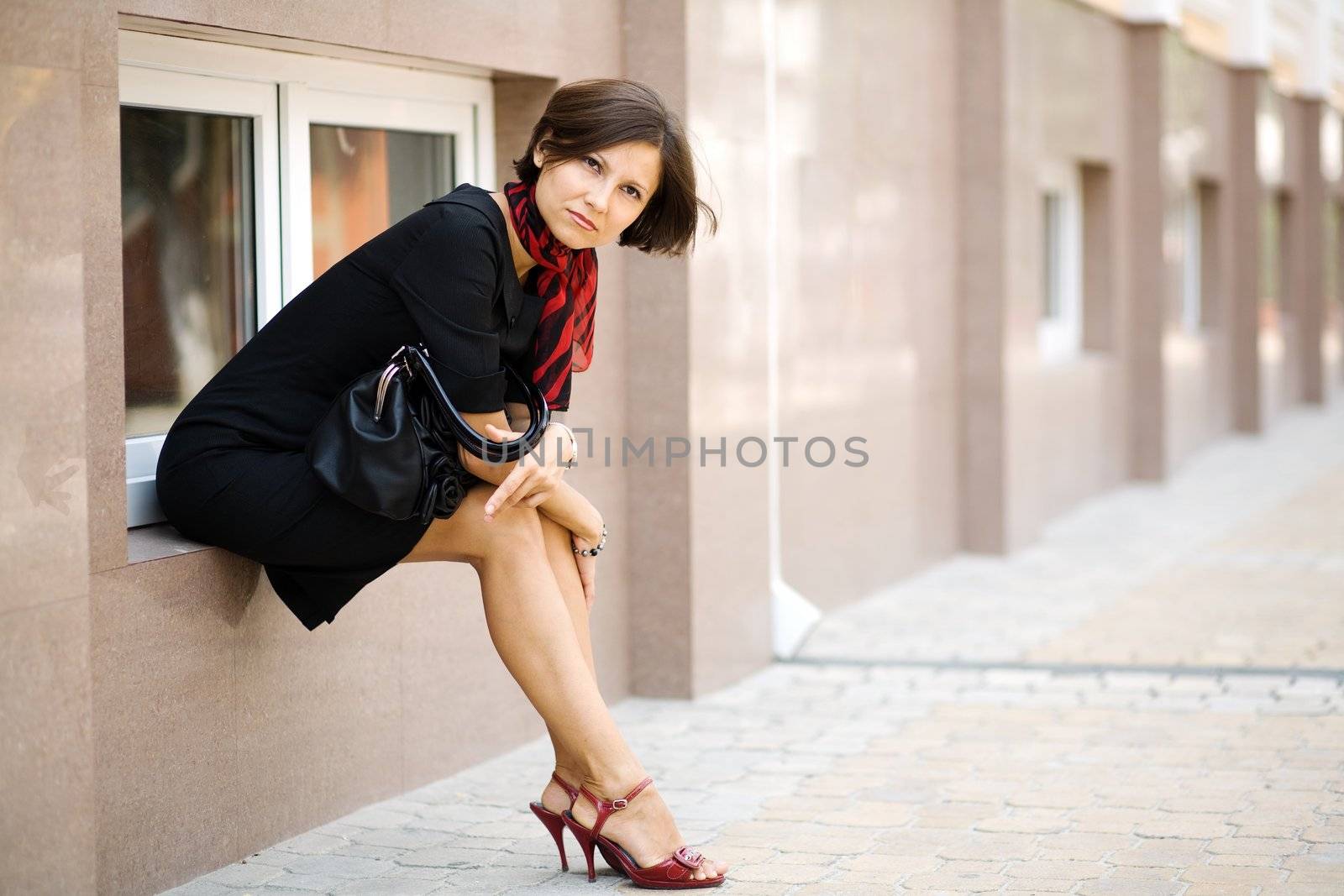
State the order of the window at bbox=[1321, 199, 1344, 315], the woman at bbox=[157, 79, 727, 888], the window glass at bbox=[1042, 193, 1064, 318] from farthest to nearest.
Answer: the window at bbox=[1321, 199, 1344, 315] < the window glass at bbox=[1042, 193, 1064, 318] < the woman at bbox=[157, 79, 727, 888]

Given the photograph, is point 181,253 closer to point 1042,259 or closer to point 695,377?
point 695,377

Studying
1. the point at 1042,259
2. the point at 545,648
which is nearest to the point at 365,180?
the point at 545,648

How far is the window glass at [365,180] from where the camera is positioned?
4699 millimetres

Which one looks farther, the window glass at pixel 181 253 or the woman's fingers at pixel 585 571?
the window glass at pixel 181 253

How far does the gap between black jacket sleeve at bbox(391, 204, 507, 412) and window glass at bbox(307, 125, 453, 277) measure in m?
1.27

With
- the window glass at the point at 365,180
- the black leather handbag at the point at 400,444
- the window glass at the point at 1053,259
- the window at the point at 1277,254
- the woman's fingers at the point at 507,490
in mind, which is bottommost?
the woman's fingers at the point at 507,490

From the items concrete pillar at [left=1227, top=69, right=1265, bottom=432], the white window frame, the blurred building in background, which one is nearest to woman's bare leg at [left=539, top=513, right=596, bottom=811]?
the blurred building in background

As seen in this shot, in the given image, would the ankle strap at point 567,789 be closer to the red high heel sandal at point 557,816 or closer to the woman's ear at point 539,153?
the red high heel sandal at point 557,816

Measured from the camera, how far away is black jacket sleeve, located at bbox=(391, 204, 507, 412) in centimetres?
347

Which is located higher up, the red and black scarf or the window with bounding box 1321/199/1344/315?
the window with bounding box 1321/199/1344/315

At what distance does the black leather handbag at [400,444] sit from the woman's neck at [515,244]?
315 millimetres

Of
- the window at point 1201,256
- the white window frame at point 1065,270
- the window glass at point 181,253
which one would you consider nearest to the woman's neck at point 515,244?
the window glass at point 181,253

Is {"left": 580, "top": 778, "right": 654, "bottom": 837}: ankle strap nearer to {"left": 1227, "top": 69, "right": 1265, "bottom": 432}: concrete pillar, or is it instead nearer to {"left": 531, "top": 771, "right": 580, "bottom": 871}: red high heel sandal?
{"left": 531, "top": 771, "right": 580, "bottom": 871}: red high heel sandal

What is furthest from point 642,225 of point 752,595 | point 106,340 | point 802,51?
point 802,51
